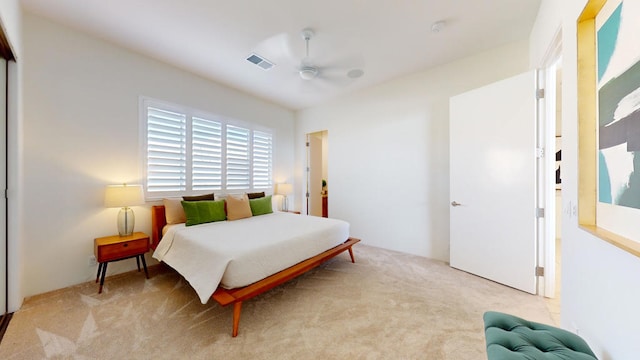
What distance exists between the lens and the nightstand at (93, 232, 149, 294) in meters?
2.43

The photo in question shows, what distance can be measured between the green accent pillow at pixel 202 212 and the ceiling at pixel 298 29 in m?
1.99

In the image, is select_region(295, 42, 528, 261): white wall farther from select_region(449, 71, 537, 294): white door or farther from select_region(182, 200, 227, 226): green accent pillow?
select_region(182, 200, 227, 226): green accent pillow

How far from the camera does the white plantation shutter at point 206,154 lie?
361cm

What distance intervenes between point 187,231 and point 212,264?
0.95 meters

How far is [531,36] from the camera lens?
2590 millimetres

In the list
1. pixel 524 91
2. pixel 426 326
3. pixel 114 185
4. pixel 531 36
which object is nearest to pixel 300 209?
pixel 114 185

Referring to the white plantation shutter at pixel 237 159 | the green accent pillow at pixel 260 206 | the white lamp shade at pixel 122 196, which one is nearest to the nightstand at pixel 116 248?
the white lamp shade at pixel 122 196

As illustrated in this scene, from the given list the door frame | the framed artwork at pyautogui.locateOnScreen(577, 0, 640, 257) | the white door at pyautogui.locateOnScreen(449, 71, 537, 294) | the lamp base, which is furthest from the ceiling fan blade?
the door frame

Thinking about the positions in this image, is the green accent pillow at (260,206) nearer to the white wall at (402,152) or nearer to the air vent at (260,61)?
the white wall at (402,152)

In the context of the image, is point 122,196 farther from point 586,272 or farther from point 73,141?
point 586,272

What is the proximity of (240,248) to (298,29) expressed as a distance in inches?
92.4

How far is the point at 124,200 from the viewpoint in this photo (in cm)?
262

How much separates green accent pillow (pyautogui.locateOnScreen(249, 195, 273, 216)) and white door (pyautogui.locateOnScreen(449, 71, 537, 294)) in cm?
279

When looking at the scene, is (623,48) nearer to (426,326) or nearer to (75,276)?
(426,326)
